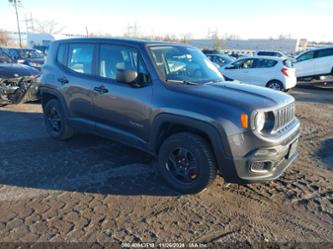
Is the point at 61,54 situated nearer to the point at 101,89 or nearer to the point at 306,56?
the point at 101,89

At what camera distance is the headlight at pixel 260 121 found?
3.31 metres

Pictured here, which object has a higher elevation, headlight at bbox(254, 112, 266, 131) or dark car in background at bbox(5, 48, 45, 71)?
headlight at bbox(254, 112, 266, 131)

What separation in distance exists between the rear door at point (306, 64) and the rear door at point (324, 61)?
182 mm

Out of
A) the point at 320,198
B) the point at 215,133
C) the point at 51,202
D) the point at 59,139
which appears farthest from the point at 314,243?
the point at 59,139

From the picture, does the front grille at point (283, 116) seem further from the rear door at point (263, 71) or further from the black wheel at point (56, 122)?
the rear door at point (263, 71)

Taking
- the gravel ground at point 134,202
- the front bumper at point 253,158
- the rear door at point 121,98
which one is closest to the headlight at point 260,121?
the front bumper at point 253,158

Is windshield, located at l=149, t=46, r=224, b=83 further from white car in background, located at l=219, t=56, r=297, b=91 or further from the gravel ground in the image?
white car in background, located at l=219, t=56, r=297, b=91

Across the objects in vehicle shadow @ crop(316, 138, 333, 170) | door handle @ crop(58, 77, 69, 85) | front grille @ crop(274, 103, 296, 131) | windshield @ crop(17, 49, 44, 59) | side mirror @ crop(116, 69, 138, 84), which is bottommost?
vehicle shadow @ crop(316, 138, 333, 170)

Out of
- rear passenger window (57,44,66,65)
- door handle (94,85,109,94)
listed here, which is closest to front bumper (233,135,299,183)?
door handle (94,85,109,94)

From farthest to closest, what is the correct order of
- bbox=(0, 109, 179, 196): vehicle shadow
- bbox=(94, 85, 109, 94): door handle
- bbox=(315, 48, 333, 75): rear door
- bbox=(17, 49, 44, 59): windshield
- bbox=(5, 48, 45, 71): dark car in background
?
1. bbox=(17, 49, 44, 59): windshield
2. bbox=(315, 48, 333, 75): rear door
3. bbox=(5, 48, 45, 71): dark car in background
4. bbox=(94, 85, 109, 94): door handle
5. bbox=(0, 109, 179, 196): vehicle shadow

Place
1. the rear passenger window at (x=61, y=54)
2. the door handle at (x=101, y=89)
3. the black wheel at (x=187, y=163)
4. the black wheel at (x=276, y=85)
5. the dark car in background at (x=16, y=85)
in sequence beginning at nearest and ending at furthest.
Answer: the black wheel at (x=187, y=163)
the door handle at (x=101, y=89)
the rear passenger window at (x=61, y=54)
the dark car in background at (x=16, y=85)
the black wheel at (x=276, y=85)

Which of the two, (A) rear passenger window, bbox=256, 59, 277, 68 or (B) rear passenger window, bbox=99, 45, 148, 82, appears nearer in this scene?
(B) rear passenger window, bbox=99, 45, 148, 82

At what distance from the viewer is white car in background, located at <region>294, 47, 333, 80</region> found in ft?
49.2

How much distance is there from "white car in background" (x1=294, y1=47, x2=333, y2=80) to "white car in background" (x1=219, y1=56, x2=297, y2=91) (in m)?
3.53
